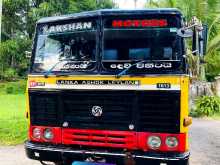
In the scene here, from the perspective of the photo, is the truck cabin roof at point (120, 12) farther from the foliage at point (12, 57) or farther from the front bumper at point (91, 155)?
the foliage at point (12, 57)

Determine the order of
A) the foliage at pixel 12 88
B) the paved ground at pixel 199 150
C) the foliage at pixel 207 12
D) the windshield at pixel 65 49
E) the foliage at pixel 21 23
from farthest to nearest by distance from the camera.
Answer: the foliage at pixel 21 23 → the foliage at pixel 12 88 → the foliage at pixel 207 12 → the paved ground at pixel 199 150 → the windshield at pixel 65 49

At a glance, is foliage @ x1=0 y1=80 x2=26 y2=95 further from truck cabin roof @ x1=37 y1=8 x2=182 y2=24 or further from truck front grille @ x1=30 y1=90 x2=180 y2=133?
truck cabin roof @ x1=37 y1=8 x2=182 y2=24

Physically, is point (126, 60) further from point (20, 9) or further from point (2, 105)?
point (20, 9)

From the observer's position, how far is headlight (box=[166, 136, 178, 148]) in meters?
6.96

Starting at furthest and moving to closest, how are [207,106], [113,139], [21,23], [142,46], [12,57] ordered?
[21,23] < [12,57] < [207,106] < [142,46] < [113,139]

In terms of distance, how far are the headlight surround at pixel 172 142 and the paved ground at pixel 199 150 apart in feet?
9.76

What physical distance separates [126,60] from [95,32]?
2.27 feet

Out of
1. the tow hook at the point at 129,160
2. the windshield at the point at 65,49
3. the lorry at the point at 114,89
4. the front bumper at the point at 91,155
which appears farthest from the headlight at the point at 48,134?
the tow hook at the point at 129,160

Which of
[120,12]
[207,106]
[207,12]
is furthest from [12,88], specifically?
[120,12]

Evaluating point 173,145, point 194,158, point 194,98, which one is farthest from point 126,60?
point 194,98

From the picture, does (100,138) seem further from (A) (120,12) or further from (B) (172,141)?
(A) (120,12)

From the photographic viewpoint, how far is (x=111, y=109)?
7156mm

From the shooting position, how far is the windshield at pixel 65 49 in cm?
745

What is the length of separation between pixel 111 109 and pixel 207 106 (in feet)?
41.8
